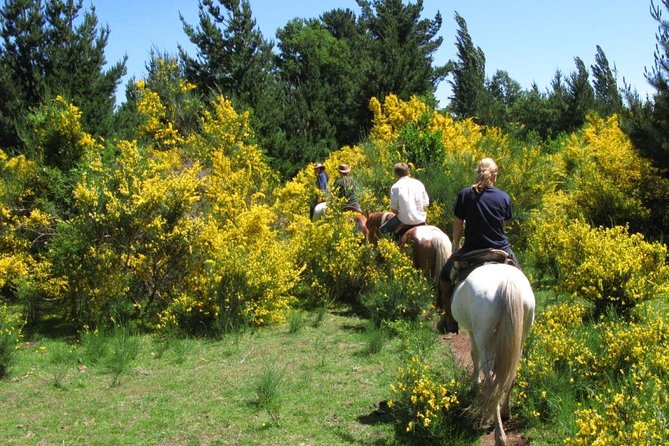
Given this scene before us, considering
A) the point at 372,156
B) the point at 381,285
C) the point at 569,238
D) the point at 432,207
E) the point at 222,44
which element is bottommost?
the point at 381,285

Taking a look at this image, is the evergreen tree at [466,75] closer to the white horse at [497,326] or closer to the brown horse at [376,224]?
the brown horse at [376,224]

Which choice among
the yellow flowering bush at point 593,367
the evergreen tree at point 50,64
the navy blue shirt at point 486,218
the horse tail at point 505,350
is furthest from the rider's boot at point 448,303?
the evergreen tree at point 50,64

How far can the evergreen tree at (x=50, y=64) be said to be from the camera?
→ 12.5m

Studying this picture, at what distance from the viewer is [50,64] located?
13.5 meters

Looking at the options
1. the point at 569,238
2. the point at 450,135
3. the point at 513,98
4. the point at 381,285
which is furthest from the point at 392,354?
the point at 513,98

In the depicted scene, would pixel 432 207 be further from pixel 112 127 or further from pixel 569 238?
pixel 112 127

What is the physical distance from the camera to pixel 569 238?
770 cm

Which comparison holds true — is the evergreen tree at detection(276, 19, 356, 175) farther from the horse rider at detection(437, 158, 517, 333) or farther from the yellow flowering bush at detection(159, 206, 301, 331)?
the horse rider at detection(437, 158, 517, 333)

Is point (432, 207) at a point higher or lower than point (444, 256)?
higher

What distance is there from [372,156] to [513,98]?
172 feet

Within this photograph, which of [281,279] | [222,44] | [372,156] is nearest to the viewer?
[281,279]

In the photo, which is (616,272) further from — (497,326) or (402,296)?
(497,326)

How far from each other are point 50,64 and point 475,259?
1169 centimetres

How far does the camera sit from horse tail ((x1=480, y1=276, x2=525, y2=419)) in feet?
14.3
